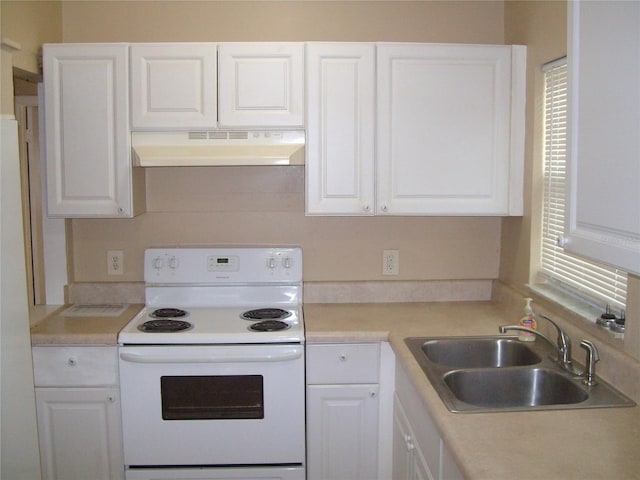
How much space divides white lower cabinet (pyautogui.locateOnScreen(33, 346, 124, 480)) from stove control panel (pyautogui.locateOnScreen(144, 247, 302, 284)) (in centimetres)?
55

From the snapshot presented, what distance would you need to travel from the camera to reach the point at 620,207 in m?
1.26

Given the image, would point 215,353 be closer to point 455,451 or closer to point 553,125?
point 455,451

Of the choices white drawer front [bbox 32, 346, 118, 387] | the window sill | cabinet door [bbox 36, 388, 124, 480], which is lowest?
cabinet door [bbox 36, 388, 124, 480]

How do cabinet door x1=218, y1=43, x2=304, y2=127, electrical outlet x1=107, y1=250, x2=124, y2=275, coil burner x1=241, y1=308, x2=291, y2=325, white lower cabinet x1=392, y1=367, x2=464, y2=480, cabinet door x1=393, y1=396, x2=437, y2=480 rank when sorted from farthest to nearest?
electrical outlet x1=107, y1=250, x2=124, y2=275 → coil burner x1=241, y1=308, x2=291, y2=325 → cabinet door x1=218, y1=43, x2=304, y2=127 → cabinet door x1=393, y1=396, x2=437, y2=480 → white lower cabinet x1=392, y1=367, x2=464, y2=480

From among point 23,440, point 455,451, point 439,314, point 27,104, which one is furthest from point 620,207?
point 27,104

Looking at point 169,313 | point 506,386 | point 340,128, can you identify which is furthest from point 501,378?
point 169,313

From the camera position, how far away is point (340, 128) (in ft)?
8.93

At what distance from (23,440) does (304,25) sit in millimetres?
2101

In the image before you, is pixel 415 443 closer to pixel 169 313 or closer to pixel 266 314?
pixel 266 314

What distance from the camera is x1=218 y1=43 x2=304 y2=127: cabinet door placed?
8.79ft

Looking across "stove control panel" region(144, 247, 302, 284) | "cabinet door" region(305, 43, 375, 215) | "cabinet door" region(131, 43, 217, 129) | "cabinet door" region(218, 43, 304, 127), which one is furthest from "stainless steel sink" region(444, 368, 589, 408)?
"cabinet door" region(131, 43, 217, 129)

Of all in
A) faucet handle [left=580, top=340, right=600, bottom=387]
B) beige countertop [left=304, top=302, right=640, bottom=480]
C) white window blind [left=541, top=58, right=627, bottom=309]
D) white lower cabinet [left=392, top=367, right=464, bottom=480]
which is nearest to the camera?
beige countertop [left=304, top=302, right=640, bottom=480]

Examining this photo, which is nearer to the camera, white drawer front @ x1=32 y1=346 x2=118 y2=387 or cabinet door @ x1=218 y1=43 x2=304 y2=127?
white drawer front @ x1=32 y1=346 x2=118 y2=387

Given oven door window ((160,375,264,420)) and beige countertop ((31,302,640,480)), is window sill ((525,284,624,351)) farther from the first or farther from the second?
oven door window ((160,375,264,420))
